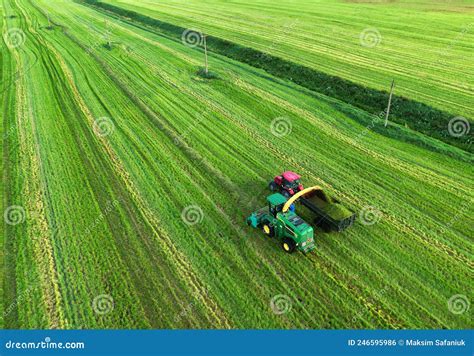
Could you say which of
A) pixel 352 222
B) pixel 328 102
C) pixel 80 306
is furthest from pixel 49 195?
pixel 328 102

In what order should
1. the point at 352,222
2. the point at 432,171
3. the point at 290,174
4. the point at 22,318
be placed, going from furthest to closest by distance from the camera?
the point at 432,171, the point at 290,174, the point at 352,222, the point at 22,318

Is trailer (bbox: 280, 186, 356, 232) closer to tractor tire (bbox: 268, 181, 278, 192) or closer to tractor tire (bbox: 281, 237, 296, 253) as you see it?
tractor tire (bbox: 281, 237, 296, 253)

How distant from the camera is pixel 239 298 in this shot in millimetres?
13539

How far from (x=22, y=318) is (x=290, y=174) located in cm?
1365

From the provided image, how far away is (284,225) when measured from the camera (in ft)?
49.6

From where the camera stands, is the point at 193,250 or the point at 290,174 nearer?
the point at 193,250

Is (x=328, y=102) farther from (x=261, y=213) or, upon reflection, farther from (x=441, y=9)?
(x=441, y=9)

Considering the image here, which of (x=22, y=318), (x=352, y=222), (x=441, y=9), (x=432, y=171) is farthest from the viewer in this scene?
(x=441, y=9)

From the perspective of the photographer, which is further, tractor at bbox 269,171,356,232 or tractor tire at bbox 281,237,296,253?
tractor at bbox 269,171,356,232

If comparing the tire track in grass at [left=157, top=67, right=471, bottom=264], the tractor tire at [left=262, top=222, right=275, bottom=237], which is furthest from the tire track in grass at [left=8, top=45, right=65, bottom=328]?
the tire track in grass at [left=157, top=67, right=471, bottom=264]

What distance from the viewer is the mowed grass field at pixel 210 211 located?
1330cm

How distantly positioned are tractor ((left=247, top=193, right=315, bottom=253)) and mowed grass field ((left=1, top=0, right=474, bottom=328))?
634 mm

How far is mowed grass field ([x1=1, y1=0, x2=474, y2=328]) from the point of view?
13.3 metres

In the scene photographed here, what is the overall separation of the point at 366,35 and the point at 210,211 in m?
39.3
